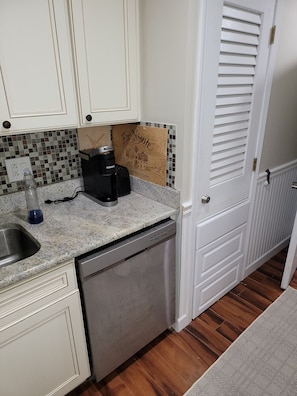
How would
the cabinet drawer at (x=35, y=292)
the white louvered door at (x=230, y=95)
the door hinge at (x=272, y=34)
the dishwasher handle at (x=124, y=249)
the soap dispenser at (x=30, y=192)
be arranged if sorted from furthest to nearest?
the door hinge at (x=272, y=34)
the soap dispenser at (x=30, y=192)
the white louvered door at (x=230, y=95)
the dishwasher handle at (x=124, y=249)
the cabinet drawer at (x=35, y=292)

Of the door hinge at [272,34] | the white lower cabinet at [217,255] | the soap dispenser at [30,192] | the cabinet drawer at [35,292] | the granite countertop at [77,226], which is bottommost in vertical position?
the white lower cabinet at [217,255]

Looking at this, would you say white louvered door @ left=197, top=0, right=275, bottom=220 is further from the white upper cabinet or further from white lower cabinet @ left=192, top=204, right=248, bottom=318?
the white upper cabinet

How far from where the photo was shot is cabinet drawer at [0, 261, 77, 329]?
98 cm

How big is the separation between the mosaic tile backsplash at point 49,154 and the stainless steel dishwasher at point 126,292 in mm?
375

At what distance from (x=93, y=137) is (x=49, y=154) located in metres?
0.30

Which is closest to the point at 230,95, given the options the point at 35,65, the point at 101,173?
the point at 101,173

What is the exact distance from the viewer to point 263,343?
165 cm

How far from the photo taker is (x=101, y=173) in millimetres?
1441

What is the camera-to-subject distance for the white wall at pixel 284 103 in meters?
1.61

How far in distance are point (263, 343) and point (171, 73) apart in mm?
1673

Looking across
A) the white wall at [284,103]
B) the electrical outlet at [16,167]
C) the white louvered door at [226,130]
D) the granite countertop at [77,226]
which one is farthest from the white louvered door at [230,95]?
the electrical outlet at [16,167]

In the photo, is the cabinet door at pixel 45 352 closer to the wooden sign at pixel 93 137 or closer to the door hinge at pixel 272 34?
the wooden sign at pixel 93 137

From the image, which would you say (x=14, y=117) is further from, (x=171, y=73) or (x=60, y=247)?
(x=171, y=73)

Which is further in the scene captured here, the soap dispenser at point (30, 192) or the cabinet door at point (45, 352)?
the soap dispenser at point (30, 192)
